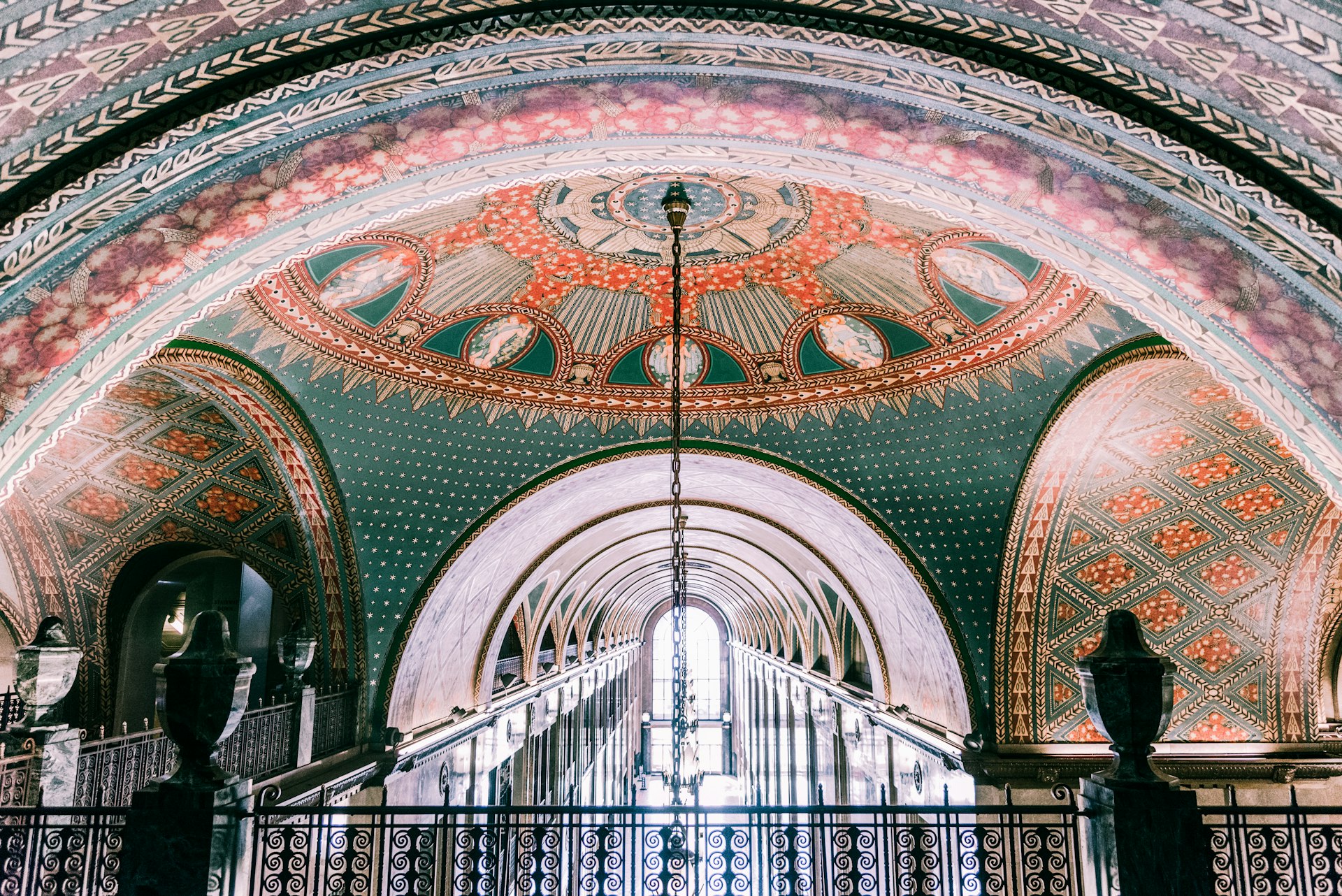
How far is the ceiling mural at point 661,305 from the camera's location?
7.18 metres

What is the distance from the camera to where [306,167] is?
4.75 metres

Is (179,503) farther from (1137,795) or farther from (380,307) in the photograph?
(1137,795)

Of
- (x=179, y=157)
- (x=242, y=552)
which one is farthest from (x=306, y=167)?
(x=242, y=552)

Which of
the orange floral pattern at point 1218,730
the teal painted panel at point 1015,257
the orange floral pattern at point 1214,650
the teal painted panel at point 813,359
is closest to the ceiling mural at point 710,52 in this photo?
the teal painted panel at point 1015,257

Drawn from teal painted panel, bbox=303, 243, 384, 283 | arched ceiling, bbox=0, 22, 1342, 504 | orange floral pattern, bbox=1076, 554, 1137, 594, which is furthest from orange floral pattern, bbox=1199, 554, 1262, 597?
teal painted panel, bbox=303, 243, 384, 283

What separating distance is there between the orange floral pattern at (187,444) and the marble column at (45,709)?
2.90m

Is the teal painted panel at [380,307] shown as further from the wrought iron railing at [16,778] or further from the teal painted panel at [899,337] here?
the teal painted panel at [899,337]

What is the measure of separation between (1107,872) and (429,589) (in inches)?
301

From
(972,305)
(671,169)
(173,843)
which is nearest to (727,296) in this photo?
(972,305)

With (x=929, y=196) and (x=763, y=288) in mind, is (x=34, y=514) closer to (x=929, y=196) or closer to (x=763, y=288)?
(x=763, y=288)

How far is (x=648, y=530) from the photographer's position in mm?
17656

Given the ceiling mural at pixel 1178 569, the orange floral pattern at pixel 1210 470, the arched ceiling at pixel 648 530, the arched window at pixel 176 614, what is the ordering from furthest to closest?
the arched window at pixel 176 614
the arched ceiling at pixel 648 530
the orange floral pattern at pixel 1210 470
the ceiling mural at pixel 1178 569

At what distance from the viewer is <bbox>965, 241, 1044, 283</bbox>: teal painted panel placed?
22.8 ft

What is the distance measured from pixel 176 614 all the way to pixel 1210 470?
13.1m
